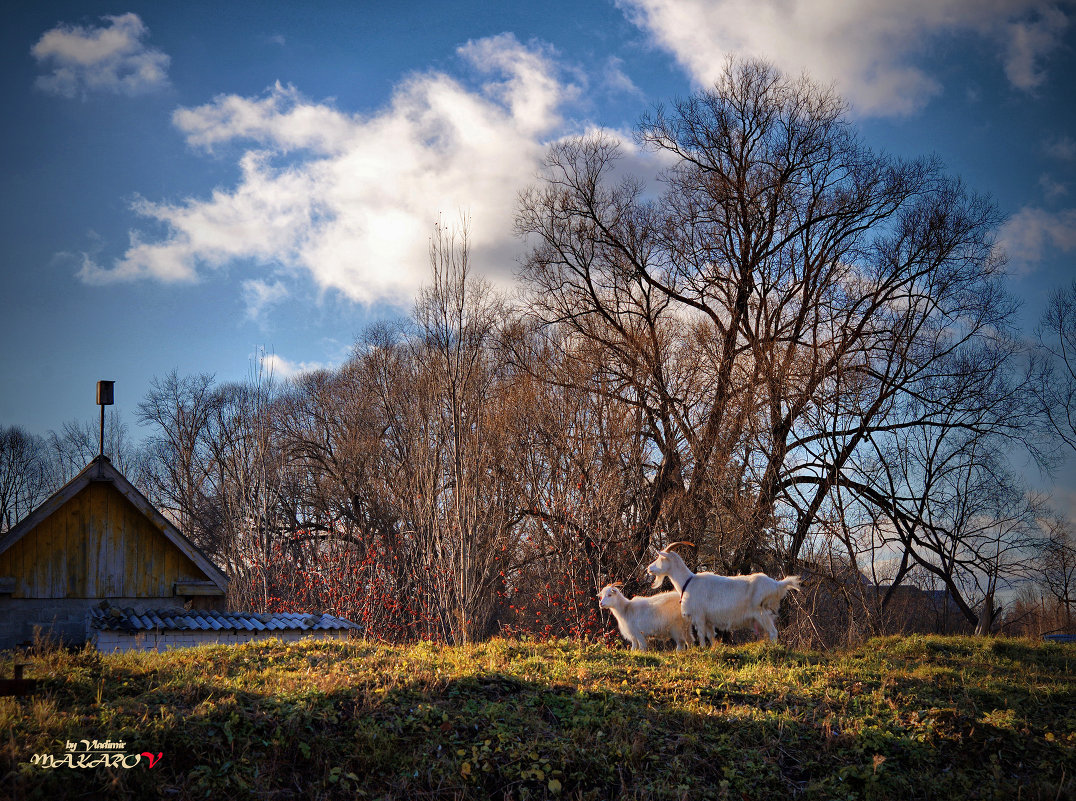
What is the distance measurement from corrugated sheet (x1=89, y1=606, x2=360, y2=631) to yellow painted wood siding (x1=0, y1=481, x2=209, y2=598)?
56 centimetres

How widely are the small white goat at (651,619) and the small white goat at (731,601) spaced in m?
0.26

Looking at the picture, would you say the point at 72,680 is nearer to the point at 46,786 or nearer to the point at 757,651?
the point at 46,786

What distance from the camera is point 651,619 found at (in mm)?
13633

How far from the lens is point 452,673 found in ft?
29.0

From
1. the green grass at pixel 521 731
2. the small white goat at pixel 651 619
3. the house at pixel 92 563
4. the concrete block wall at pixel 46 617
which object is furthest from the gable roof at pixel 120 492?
the small white goat at pixel 651 619

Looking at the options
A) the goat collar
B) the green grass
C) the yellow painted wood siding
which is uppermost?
the yellow painted wood siding

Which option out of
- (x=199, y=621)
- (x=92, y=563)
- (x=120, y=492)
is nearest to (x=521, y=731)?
(x=199, y=621)

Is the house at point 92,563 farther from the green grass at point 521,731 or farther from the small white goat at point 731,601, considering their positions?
the small white goat at point 731,601

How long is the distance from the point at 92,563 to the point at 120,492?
1.48 meters

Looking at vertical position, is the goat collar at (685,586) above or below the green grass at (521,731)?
above

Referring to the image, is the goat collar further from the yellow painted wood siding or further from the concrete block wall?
the concrete block wall

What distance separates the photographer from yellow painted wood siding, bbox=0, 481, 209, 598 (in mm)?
14781

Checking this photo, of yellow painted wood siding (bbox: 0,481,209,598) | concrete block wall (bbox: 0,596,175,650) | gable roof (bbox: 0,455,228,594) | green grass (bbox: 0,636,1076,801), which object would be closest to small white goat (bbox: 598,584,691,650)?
green grass (bbox: 0,636,1076,801)

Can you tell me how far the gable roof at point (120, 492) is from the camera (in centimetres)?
1441
